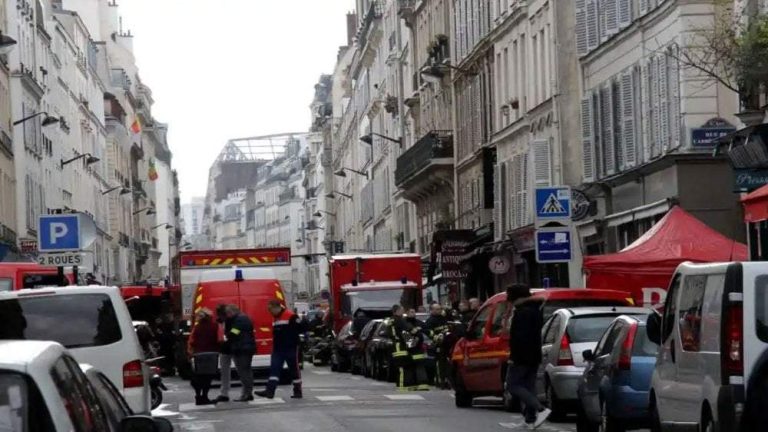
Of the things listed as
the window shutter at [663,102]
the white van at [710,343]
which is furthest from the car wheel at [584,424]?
the window shutter at [663,102]

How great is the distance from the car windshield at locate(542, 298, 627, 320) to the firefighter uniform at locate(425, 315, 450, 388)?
1013 cm

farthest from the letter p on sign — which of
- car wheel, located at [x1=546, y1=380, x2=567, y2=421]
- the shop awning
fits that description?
the shop awning

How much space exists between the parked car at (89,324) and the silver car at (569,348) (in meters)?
6.50

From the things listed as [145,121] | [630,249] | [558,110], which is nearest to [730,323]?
[630,249]

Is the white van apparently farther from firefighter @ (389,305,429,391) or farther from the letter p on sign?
the letter p on sign

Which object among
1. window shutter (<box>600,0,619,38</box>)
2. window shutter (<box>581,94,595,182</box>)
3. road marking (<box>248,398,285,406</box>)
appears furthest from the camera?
window shutter (<box>581,94,595,182</box>)

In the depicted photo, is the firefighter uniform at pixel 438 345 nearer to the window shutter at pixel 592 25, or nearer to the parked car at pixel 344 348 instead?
the window shutter at pixel 592 25

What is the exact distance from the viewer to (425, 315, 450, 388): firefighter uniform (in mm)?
37969

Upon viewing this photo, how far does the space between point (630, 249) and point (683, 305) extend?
40.9 ft

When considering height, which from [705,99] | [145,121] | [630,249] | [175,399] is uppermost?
[145,121]

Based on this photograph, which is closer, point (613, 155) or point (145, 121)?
point (613, 155)

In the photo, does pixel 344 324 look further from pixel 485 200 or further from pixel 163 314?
pixel 485 200

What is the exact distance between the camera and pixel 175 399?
35.5 m

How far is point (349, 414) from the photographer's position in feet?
88.9
